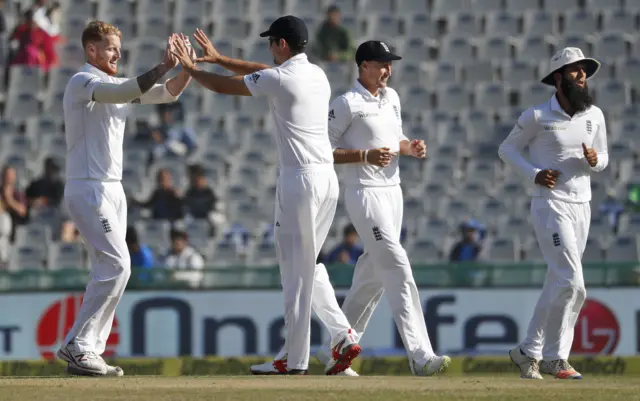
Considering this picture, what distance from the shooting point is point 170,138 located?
17.6 meters

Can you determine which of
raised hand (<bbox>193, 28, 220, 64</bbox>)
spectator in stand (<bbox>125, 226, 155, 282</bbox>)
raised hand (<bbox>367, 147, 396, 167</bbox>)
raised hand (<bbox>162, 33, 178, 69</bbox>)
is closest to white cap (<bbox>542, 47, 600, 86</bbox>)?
raised hand (<bbox>367, 147, 396, 167</bbox>)

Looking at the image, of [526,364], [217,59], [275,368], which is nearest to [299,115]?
[217,59]

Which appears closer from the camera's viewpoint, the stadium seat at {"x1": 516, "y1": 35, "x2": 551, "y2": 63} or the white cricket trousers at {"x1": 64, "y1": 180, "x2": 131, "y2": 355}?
the white cricket trousers at {"x1": 64, "y1": 180, "x2": 131, "y2": 355}

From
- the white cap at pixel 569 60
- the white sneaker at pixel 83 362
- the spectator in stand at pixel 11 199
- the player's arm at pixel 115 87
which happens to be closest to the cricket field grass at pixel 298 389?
the white sneaker at pixel 83 362

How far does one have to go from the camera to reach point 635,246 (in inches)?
593

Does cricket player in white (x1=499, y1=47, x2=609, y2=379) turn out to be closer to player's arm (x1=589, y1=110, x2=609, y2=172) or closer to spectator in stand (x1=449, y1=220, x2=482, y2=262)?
player's arm (x1=589, y1=110, x2=609, y2=172)

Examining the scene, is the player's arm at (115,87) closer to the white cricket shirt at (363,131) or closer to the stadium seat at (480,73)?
the white cricket shirt at (363,131)

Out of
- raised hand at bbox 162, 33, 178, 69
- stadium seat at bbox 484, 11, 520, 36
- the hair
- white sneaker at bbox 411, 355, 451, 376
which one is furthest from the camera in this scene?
stadium seat at bbox 484, 11, 520, 36

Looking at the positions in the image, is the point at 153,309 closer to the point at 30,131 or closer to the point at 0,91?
the point at 30,131

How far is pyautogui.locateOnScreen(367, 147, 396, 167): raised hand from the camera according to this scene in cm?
937

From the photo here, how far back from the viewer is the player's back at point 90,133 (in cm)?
866

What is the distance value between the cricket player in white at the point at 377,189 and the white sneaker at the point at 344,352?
33cm

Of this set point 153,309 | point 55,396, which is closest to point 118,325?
point 153,309

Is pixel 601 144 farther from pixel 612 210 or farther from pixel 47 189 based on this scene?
pixel 47 189
